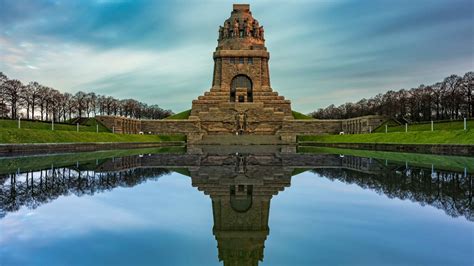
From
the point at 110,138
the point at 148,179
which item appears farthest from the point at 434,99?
the point at 148,179

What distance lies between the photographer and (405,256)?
3498 millimetres

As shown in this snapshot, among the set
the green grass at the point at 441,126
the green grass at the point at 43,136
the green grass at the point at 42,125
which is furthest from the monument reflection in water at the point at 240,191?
the green grass at the point at 42,125

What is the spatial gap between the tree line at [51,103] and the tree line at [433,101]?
44462mm

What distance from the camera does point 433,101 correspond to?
50.7m

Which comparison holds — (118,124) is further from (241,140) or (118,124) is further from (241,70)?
(241,70)

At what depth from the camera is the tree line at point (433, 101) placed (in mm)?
45406

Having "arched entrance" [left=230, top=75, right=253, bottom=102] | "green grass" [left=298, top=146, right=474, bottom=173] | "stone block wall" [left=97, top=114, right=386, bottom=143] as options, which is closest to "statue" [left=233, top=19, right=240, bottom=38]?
"arched entrance" [left=230, top=75, right=253, bottom=102]

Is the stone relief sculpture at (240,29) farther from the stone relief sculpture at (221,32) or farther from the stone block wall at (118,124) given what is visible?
the stone block wall at (118,124)

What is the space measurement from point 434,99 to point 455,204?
5001cm

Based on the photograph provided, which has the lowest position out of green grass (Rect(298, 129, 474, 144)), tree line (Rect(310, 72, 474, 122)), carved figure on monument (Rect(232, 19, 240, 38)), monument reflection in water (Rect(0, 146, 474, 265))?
monument reflection in water (Rect(0, 146, 474, 265))

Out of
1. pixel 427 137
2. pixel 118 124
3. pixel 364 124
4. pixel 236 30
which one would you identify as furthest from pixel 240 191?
pixel 236 30

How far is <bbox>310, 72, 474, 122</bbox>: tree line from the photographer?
149ft

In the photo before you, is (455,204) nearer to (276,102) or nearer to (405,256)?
(405,256)

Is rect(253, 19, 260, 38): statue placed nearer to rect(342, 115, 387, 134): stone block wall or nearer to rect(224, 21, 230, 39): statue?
rect(224, 21, 230, 39): statue
